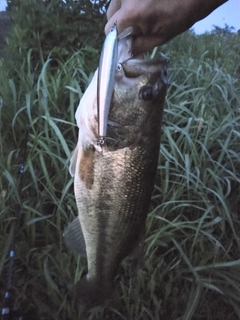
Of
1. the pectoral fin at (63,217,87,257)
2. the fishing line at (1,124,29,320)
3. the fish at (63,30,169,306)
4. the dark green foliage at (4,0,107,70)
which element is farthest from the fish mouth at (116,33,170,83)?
the dark green foliage at (4,0,107,70)

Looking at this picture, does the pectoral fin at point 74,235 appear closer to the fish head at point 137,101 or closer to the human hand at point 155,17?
the fish head at point 137,101

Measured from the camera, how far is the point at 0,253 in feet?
9.12

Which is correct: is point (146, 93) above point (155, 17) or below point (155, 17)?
below

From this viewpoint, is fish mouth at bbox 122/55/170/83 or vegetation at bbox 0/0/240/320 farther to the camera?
vegetation at bbox 0/0/240/320

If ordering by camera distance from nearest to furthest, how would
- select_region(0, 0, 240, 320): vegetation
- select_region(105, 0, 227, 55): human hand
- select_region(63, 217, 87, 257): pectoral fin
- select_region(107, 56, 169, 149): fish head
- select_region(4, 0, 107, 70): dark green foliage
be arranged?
select_region(105, 0, 227, 55): human hand, select_region(107, 56, 169, 149): fish head, select_region(63, 217, 87, 257): pectoral fin, select_region(0, 0, 240, 320): vegetation, select_region(4, 0, 107, 70): dark green foliage

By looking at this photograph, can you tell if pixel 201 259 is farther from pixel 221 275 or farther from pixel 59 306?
pixel 59 306

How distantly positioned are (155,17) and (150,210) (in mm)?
1753

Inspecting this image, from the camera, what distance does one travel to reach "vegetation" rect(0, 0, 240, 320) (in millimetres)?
2779

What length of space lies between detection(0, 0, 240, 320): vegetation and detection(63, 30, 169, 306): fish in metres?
1.10

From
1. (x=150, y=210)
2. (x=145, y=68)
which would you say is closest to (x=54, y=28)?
(x=150, y=210)

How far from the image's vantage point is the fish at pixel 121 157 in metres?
1.44

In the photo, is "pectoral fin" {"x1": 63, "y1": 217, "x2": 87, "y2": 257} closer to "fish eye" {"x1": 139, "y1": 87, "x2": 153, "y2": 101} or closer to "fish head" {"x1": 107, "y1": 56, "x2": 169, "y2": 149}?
"fish head" {"x1": 107, "y1": 56, "x2": 169, "y2": 149}

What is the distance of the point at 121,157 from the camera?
1.50 metres

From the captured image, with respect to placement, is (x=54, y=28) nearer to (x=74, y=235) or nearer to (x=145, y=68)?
(x=74, y=235)
